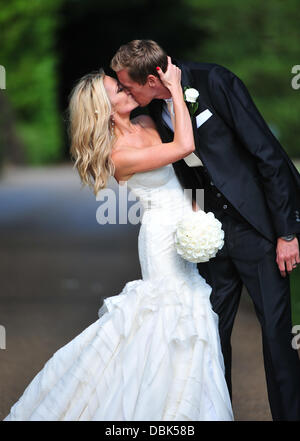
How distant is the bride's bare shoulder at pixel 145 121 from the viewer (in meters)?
3.75

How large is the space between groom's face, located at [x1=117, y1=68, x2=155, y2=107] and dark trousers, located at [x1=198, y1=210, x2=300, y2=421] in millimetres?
678

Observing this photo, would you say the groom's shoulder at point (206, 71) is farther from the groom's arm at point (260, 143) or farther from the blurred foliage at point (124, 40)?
the blurred foliage at point (124, 40)

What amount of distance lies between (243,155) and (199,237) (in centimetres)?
48

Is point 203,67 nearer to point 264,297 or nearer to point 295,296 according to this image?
point 264,297

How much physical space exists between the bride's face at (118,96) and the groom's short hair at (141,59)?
0.38ft

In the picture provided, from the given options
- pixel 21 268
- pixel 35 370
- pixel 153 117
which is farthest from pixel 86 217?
pixel 153 117

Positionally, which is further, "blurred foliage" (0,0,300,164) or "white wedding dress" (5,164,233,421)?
"blurred foliage" (0,0,300,164)

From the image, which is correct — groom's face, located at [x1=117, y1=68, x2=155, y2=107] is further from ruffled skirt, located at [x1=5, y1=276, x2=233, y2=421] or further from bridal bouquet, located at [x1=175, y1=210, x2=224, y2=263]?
ruffled skirt, located at [x1=5, y1=276, x2=233, y2=421]

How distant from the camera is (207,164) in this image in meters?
3.48

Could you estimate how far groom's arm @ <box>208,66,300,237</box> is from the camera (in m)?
3.34

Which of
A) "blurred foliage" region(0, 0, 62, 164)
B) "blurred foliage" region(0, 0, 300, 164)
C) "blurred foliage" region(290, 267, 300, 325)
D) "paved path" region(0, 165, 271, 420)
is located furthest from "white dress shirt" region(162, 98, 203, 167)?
"blurred foliage" region(0, 0, 62, 164)

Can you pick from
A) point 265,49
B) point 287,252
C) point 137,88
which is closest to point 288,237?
point 287,252

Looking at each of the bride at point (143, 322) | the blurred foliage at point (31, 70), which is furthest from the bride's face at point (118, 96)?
the blurred foliage at point (31, 70)
